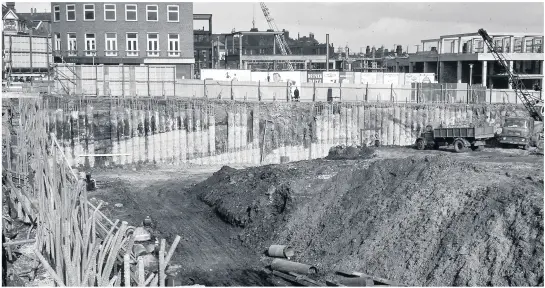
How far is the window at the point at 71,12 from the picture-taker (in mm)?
48969

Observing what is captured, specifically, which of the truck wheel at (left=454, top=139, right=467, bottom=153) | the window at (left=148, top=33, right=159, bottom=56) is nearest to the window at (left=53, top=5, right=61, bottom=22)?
the window at (left=148, top=33, right=159, bottom=56)

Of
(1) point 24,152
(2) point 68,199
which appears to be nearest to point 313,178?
(1) point 24,152

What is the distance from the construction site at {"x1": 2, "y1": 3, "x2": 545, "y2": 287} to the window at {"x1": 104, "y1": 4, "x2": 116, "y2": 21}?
6.29 metres

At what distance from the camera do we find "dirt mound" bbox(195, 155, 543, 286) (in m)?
19.4

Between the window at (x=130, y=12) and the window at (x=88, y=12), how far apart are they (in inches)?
96.5

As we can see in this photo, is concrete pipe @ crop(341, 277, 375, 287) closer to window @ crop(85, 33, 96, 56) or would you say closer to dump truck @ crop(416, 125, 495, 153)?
dump truck @ crop(416, 125, 495, 153)

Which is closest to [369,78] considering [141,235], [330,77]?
[330,77]

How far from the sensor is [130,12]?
49.0 metres

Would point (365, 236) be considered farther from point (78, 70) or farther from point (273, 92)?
point (78, 70)

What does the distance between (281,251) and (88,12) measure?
32.8 meters

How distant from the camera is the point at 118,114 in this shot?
38.3 m

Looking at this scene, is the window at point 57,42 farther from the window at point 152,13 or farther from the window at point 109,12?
A: the window at point 152,13

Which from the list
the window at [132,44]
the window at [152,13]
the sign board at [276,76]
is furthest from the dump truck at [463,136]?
the window at [132,44]

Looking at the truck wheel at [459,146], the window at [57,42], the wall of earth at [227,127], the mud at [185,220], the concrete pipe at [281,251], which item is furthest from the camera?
the window at [57,42]
